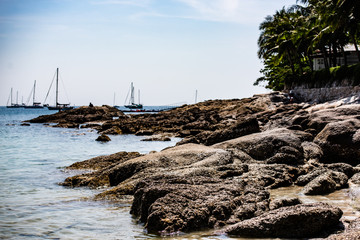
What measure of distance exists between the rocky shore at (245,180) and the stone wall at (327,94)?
673 inches

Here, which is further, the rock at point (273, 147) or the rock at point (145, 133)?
the rock at point (145, 133)

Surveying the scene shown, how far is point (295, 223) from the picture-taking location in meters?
5.10

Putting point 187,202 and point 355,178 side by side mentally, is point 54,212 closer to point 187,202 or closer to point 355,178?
point 187,202

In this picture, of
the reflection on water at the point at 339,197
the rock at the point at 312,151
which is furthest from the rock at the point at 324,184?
the rock at the point at 312,151

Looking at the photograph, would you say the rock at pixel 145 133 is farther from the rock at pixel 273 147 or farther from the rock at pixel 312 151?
the rock at pixel 312 151

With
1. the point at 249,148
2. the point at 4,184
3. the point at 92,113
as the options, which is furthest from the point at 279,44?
the point at 4,184

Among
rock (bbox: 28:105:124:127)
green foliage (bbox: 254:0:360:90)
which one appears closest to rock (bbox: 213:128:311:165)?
green foliage (bbox: 254:0:360:90)

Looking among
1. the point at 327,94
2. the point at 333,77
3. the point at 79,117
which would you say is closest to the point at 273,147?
the point at 327,94

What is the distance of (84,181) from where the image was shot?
993 centimetres

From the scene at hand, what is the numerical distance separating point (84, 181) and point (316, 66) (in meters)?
50.1

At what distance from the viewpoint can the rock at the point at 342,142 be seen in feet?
34.8

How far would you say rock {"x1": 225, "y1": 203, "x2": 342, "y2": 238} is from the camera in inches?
200

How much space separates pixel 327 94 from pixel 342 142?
2568cm

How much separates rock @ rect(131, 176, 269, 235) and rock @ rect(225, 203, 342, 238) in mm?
746
